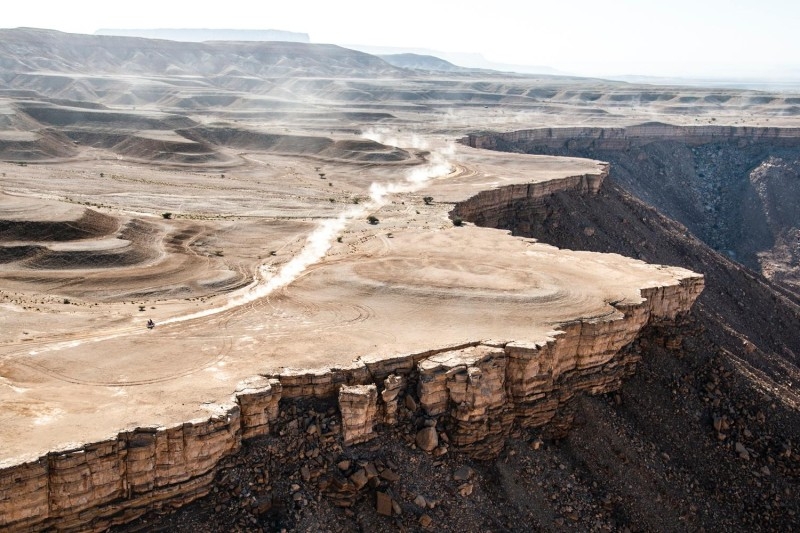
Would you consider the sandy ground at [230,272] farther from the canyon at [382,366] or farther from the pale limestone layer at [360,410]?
the pale limestone layer at [360,410]

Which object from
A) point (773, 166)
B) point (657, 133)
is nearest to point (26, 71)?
point (657, 133)

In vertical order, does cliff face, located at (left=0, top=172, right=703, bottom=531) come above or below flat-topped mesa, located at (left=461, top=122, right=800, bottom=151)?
below

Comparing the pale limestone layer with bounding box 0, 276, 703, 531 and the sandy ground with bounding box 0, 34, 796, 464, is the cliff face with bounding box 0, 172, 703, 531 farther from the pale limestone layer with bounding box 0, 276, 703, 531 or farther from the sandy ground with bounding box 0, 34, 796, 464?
the sandy ground with bounding box 0, 34, 796, 464

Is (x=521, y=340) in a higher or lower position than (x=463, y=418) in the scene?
higher

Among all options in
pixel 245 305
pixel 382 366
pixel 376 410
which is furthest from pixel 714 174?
pixel 376 410

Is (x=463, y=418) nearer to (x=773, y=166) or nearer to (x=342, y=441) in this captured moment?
(x=342, y=441)

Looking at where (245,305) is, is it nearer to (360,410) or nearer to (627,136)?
(360,410)

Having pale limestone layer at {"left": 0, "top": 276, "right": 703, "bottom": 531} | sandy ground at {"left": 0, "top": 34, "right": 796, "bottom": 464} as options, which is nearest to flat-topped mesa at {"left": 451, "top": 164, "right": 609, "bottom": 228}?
sandy ground at {"left": 0, "top": 34, "right": 796, "bottom": 464}
